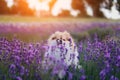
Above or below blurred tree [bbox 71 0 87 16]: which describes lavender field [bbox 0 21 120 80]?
below

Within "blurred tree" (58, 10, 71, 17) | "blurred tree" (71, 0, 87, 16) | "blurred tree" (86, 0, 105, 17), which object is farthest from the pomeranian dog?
"blurred tree" (71, 0, 87, 16)

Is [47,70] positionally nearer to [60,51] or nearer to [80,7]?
[60,51]

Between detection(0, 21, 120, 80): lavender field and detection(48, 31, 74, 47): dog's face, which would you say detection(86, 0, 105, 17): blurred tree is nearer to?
detection(0, 21, 120, 80): lavender field

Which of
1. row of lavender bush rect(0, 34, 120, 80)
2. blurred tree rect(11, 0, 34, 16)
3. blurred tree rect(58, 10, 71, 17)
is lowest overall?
row of lavender bush rect(0, 34, 120, 80)

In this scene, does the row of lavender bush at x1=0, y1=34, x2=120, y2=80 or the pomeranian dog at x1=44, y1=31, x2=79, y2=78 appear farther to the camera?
the pomeranian dog at x1=44, y1=31, x2=79, y2=78

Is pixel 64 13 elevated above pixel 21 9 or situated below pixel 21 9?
below

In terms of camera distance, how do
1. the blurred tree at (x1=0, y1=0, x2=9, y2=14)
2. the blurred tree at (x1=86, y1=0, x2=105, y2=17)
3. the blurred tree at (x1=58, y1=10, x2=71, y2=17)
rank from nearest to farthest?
the blurred tree at (x1=0, y1=0, x2=9, y2=14), the blurred tree at (x1=86, y1=0, x2=105, y2=17), the blurred tree at (x1=58, y1=10, x2=71, y2=17)

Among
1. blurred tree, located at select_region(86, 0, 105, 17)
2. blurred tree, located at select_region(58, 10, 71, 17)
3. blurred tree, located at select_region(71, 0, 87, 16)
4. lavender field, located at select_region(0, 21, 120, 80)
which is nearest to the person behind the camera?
lavender field, located at select_region(0, 21, 120, 80)

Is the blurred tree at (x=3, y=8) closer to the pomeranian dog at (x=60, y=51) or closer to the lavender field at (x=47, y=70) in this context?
the lavender field at (x=47, y=70)

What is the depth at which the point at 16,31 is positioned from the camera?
8.95 meters

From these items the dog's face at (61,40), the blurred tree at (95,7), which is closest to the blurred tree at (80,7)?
the blurred tree at (95,7)

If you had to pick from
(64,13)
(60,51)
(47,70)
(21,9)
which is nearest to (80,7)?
(64,13)

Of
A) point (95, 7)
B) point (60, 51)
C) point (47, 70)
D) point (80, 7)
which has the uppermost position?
point (80, 7)

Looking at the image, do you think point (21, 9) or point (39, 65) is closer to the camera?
point (39, 65)
